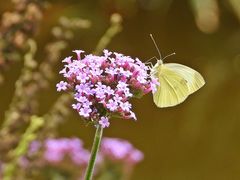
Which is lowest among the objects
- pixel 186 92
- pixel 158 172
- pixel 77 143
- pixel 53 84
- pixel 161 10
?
pixel 186 92

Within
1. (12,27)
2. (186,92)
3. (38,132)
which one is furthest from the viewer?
(38,132)

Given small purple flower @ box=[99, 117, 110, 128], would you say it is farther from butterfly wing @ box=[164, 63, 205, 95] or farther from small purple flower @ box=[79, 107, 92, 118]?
butterfly wing @ box=[164, 63, 205, 95]

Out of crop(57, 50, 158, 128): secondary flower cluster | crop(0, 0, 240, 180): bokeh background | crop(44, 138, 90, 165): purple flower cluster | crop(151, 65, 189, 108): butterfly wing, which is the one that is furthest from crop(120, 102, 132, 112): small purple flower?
crop(0, 0, 240, 180): bokeh background

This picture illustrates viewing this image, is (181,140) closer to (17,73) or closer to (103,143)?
(17,73)

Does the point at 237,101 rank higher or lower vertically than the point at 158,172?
higher

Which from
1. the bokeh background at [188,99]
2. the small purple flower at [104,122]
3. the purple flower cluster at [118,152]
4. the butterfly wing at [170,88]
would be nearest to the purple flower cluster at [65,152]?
the purple flower cluster at [118,152]

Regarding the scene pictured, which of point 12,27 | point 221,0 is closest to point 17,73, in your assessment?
point 221,0

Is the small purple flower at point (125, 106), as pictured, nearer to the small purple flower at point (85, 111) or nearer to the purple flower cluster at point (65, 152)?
the small purple flower at point (85, 111)
